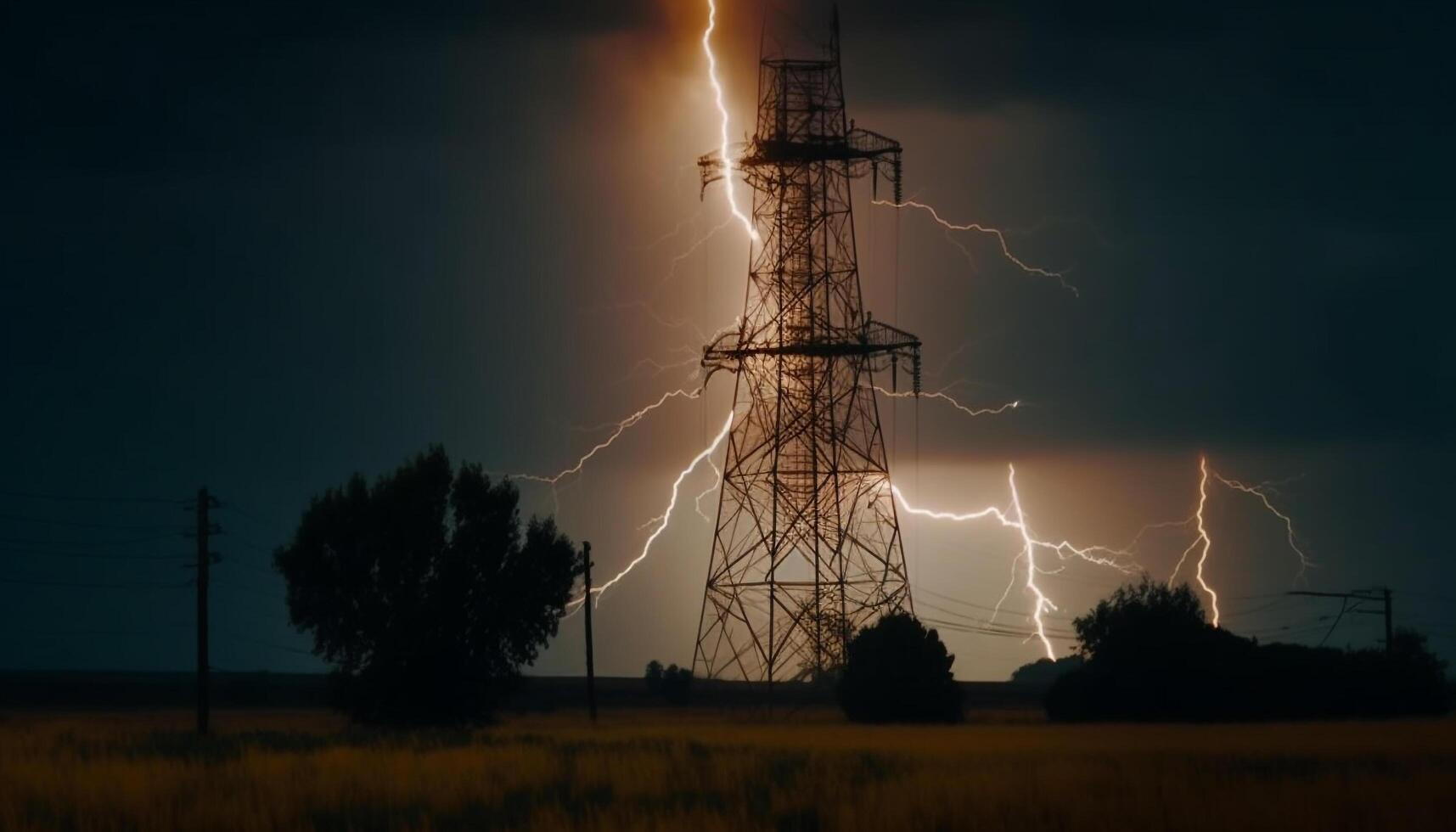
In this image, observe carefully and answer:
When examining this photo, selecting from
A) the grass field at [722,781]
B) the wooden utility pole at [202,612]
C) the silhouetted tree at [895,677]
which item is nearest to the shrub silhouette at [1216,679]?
the silhouetted tree at [895,677]

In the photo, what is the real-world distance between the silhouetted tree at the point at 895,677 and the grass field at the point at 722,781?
44.4 feet

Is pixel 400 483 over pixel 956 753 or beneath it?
over

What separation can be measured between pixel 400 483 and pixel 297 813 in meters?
34.7

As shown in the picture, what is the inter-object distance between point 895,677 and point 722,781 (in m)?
34.2

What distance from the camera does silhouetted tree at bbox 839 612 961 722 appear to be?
6800cm

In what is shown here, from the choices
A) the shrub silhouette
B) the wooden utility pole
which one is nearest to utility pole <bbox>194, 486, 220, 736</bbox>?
the wooden utility pole

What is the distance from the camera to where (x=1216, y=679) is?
7150cm

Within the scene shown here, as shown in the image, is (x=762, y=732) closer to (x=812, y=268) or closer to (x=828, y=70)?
(x=812, y=268)

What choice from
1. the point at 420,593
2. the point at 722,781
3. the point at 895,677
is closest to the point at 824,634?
the point at 895,677

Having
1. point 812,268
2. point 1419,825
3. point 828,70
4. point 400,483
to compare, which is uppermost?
point 828,70

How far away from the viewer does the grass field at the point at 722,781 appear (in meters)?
26.9

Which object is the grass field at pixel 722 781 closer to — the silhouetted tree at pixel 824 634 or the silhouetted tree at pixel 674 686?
the silhouetted tree at pixel 824 634

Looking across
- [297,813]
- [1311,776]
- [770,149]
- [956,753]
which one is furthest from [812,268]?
[297,813]

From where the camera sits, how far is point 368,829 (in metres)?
26.3
